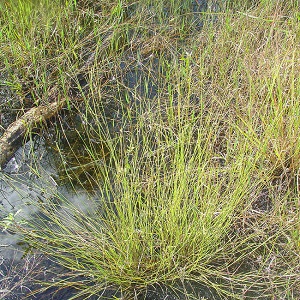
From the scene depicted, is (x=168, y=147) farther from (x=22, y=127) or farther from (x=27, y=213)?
(x=22, y=127)

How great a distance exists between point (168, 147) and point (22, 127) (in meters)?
1.14

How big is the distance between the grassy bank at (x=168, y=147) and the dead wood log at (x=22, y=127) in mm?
82

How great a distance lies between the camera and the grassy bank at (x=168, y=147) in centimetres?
203

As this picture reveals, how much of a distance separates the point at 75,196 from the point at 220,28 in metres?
1.74

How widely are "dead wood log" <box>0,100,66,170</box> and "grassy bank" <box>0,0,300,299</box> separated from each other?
0.08 metres

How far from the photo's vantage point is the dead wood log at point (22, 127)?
9.21ft

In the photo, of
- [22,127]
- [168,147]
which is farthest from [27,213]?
[168,147]

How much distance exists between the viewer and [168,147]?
7.63 ft

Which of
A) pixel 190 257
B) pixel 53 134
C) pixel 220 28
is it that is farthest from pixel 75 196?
pixel 220 28

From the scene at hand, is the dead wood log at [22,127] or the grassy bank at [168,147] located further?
the dead wood log at [22,127]

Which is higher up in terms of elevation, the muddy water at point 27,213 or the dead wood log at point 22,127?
the dead wood log at point 22,127

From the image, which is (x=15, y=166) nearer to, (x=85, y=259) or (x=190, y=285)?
(x=85, y=259)

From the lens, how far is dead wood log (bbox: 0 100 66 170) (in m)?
2.81

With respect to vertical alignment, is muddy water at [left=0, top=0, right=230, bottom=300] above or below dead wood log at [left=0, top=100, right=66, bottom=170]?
below
